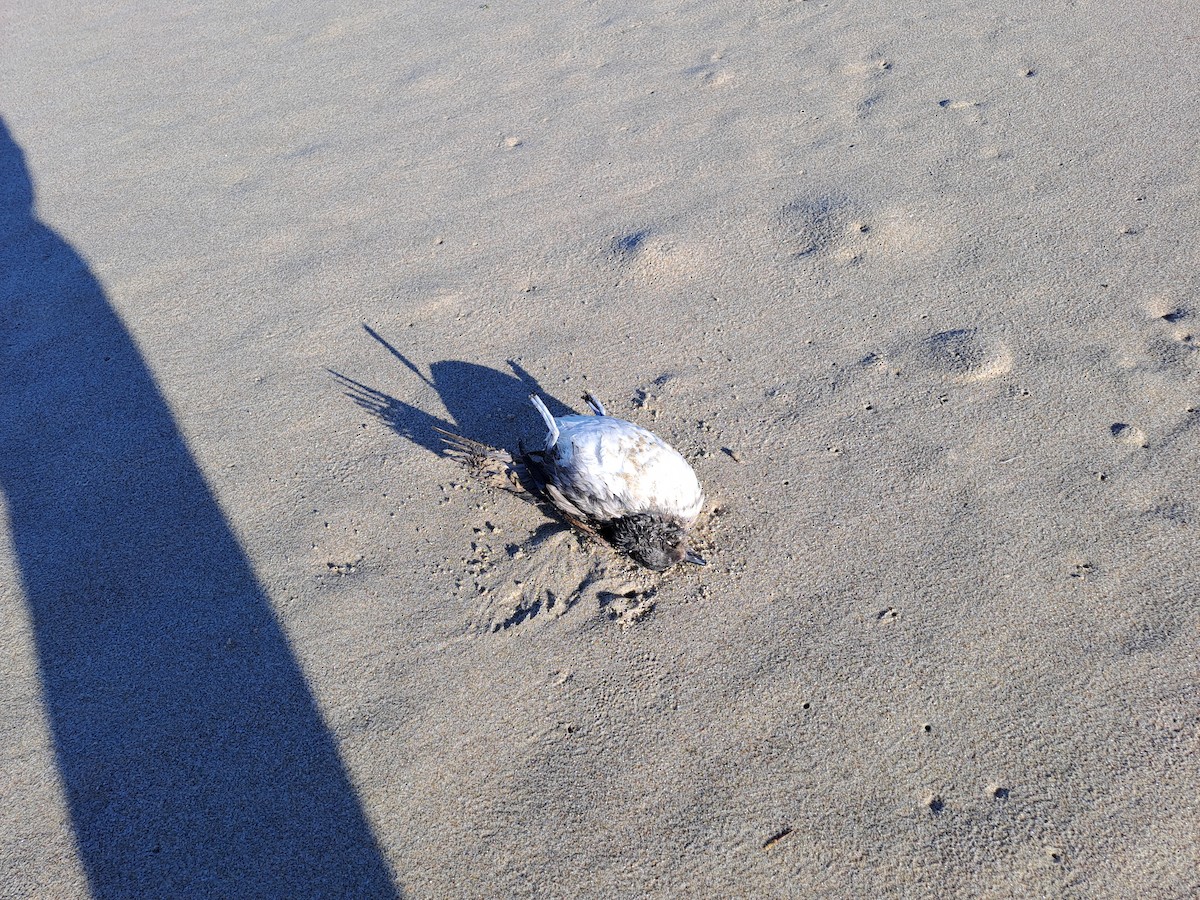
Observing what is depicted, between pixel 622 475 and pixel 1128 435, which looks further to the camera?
pixel 1128 435

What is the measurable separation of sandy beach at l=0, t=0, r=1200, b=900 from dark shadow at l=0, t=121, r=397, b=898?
0.5 inches

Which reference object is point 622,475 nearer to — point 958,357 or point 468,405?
point 468,405

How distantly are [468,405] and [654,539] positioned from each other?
3.54 ft

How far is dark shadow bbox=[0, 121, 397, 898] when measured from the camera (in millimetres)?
2365

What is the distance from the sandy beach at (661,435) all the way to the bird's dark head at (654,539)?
8 centimetres

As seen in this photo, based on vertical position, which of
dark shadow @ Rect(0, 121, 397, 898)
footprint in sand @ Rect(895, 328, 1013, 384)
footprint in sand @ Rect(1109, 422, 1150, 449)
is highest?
footprint in sand @ Rect(895, 328, 1013, 384)

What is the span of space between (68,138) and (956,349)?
5316 millimetres

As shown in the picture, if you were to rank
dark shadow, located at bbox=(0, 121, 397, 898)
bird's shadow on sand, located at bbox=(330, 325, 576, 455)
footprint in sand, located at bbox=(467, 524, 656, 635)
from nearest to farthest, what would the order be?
dark shadow, located at bbox=(0, 121, 397, 898) < footprint in sand, located at bbox=(467, 524, 656, 635) < bird's shadow on sand, located at bbox=(330, 325, 576, 455)

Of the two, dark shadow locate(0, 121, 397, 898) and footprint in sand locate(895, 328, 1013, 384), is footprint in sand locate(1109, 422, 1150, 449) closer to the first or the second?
footprint in sand locate(895, 328, 1013, 384)

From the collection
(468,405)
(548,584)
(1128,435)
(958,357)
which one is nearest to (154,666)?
(548,584)

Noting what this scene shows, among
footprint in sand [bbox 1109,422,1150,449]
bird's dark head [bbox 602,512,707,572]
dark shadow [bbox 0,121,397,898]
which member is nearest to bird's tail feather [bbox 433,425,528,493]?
bird's dark head [bbox 602,512,707,572]

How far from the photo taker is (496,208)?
4.62 m

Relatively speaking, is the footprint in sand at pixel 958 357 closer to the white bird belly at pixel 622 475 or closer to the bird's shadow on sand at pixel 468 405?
the white bird belly at pixel 622 475

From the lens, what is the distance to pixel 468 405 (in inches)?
140
